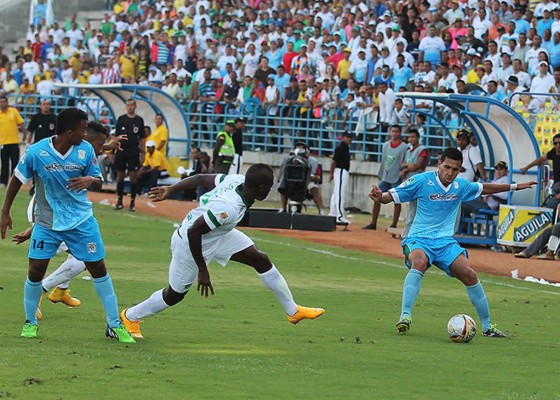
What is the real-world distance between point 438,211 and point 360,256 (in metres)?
8.12

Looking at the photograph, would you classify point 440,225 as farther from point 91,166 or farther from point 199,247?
point 91,166

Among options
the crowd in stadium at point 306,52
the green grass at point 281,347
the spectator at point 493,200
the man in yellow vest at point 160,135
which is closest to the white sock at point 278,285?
the green grass at point 281,347

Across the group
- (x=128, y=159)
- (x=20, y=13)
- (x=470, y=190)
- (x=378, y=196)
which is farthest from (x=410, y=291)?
(x=20, y=13)

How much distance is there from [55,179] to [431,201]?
3.60 m

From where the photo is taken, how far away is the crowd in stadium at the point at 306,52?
26.1m

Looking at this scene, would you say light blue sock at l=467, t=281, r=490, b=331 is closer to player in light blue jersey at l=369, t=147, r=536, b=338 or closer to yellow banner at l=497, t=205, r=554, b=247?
player in light blue jersey at l=369, t=147, r=536, b=338

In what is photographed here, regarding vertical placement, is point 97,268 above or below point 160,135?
below

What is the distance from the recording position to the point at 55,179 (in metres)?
10.1

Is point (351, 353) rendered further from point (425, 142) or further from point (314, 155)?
point (314, 155)

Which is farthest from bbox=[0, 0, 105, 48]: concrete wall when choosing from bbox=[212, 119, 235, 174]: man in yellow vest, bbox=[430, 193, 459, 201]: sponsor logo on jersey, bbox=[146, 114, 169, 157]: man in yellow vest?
bbox=[430, 193, 459, 201]: sponsor logo on jersey

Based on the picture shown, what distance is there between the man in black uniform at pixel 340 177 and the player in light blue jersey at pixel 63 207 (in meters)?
14.5

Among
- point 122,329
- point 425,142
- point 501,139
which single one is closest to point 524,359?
point 122,329

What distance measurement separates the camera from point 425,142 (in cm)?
2689

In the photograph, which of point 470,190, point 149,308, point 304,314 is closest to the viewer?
point 149,308
